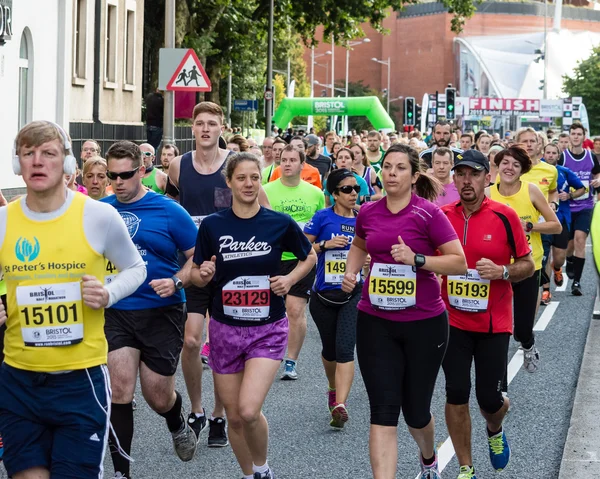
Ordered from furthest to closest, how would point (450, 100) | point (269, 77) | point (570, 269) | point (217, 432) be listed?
1. point (450, 100)
2. point (269, 77)
3. point (570, 269)
4. point (217, 432)

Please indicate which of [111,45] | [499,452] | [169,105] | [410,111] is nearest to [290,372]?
[499,452]

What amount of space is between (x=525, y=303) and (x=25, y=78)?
14359mm

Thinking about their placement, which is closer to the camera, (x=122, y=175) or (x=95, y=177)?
(x=122, y=175)

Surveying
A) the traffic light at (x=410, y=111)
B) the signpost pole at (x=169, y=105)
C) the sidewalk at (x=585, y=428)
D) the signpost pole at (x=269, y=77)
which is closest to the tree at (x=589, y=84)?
the traffic light at (x=410, y=111)

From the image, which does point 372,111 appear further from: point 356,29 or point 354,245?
point 354,245

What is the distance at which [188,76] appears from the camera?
17422mm

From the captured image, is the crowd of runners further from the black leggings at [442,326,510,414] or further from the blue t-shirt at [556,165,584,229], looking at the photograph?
the blue t-shirt at [556,165,584,229]

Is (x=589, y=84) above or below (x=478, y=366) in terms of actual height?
above

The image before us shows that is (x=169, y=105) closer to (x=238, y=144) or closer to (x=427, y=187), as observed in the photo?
(x=238, y=144)

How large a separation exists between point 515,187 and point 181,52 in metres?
8.92

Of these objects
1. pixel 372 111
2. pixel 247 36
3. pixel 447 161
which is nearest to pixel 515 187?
pixel 447 161

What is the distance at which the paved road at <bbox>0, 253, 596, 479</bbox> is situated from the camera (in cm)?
692

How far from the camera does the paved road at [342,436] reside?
692 cm

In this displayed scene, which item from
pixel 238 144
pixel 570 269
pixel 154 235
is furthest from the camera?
pixel 570 269
